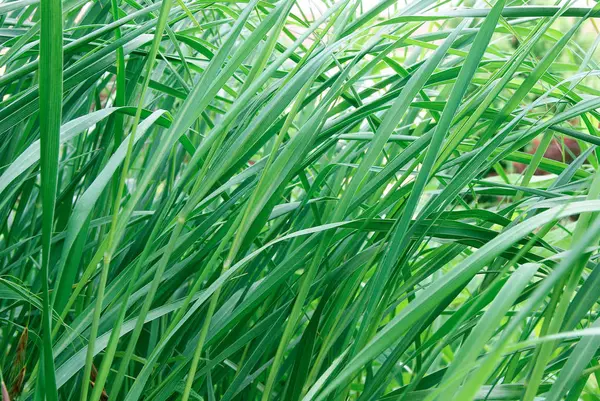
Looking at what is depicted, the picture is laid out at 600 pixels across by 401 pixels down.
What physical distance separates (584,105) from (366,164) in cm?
16

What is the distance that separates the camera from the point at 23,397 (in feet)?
1.41

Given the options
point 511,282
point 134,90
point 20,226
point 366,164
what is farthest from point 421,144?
point 20,226

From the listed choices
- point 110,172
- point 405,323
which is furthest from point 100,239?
point 405,323

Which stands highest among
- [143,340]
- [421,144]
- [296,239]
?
[421,144]

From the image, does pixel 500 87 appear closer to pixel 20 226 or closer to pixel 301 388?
pixel 301 388

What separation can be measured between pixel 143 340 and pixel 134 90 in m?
0.22

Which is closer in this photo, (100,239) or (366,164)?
(366,164)

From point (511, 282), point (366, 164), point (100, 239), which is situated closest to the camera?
point (511, 282)

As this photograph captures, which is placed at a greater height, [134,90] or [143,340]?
[134,90]

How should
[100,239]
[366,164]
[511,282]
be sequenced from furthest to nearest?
[100,239], [366,164], [511,282]

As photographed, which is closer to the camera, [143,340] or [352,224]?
[352,224]

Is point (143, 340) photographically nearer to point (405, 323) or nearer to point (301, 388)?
point (301, 388)

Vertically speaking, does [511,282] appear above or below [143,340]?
above

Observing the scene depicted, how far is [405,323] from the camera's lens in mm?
295
